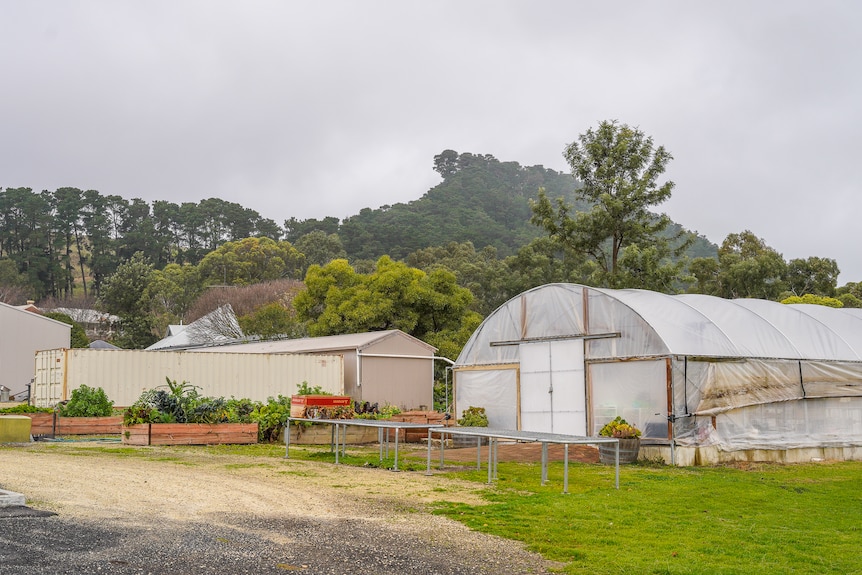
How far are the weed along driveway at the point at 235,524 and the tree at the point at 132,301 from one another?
4571cm

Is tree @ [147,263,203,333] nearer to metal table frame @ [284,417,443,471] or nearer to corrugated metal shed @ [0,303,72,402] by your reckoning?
corrugated metal shed @ [0,303,72,402]

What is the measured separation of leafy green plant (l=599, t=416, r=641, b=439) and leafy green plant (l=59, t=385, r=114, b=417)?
11.9 m

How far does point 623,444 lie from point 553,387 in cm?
332

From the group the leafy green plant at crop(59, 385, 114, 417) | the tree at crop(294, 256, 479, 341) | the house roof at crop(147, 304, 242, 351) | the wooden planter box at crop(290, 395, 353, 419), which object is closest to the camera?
the wooden planter box at crop(290, 395, 353, 419)

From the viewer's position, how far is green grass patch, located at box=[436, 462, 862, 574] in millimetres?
6766

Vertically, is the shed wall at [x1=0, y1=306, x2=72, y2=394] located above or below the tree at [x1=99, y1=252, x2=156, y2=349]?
below

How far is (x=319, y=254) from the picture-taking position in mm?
71312

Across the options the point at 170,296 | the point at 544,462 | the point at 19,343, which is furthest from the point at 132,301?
the point at 544,462

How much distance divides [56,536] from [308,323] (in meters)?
30.1

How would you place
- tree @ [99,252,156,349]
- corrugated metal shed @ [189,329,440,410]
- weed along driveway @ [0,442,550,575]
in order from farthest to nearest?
tree @ [99,252,156,349]
corrugated metal shed @ [189,329,440,410]
weed along driveway @ [0,442,550,575]

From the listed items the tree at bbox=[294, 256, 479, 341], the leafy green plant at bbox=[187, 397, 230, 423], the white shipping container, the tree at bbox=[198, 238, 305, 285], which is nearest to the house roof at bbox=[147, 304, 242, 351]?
the tree at bbox=[294, 256, 479, 341]

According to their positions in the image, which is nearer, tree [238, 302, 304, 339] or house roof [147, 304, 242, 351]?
tree [238, 302, 304, 339]

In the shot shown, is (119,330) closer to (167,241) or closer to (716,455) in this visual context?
(167,241)

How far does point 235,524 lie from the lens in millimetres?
A: 7633
